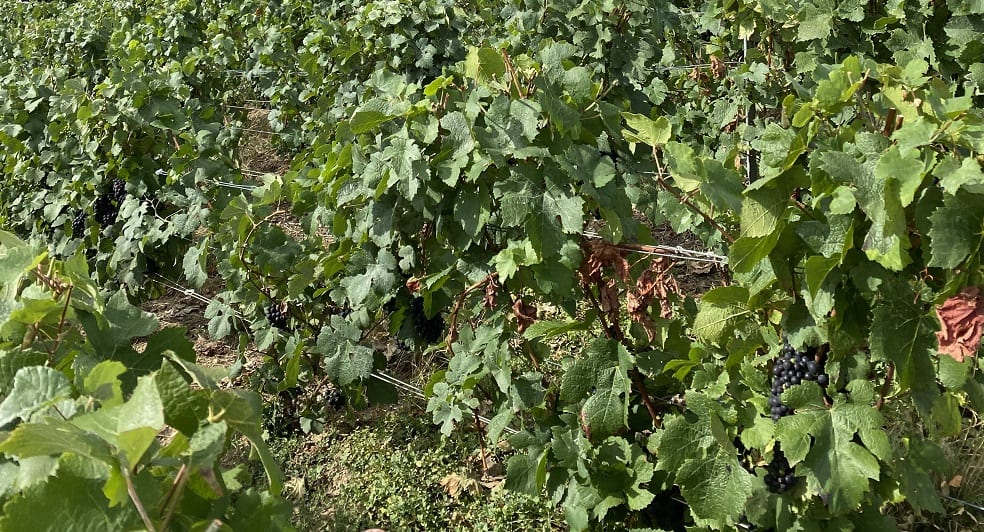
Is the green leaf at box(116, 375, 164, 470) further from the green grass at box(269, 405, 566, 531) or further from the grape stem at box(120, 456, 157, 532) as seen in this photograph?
the green grass at box(269, 405, 566, 531)

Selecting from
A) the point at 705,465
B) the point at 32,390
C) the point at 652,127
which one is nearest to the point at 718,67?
the point at 652,127

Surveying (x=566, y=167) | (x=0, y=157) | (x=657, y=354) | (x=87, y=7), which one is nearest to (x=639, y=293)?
(x=657, y=354)

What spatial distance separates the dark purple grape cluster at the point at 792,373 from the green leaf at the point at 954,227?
0.43 m

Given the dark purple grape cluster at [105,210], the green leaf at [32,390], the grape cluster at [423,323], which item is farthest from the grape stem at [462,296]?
the dark purple grape cluster at [105,210]

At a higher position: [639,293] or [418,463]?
[639,293]

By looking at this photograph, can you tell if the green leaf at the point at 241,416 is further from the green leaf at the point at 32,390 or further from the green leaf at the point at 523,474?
the green leaf at the point at 523,474

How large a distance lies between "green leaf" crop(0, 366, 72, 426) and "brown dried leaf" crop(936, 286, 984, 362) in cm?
145

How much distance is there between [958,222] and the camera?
1412mm

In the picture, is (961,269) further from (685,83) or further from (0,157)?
(0,157)

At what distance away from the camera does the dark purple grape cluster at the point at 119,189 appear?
390 centimetres

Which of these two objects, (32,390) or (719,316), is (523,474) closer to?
(719,316)

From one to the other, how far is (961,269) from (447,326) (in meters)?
1.56

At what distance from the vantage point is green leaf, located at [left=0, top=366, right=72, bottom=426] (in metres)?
1.00

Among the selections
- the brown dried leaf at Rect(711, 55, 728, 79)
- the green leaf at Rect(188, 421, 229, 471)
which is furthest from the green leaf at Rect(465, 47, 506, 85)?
the brown dried leaf at Rect(711, 55, 728, 79)
